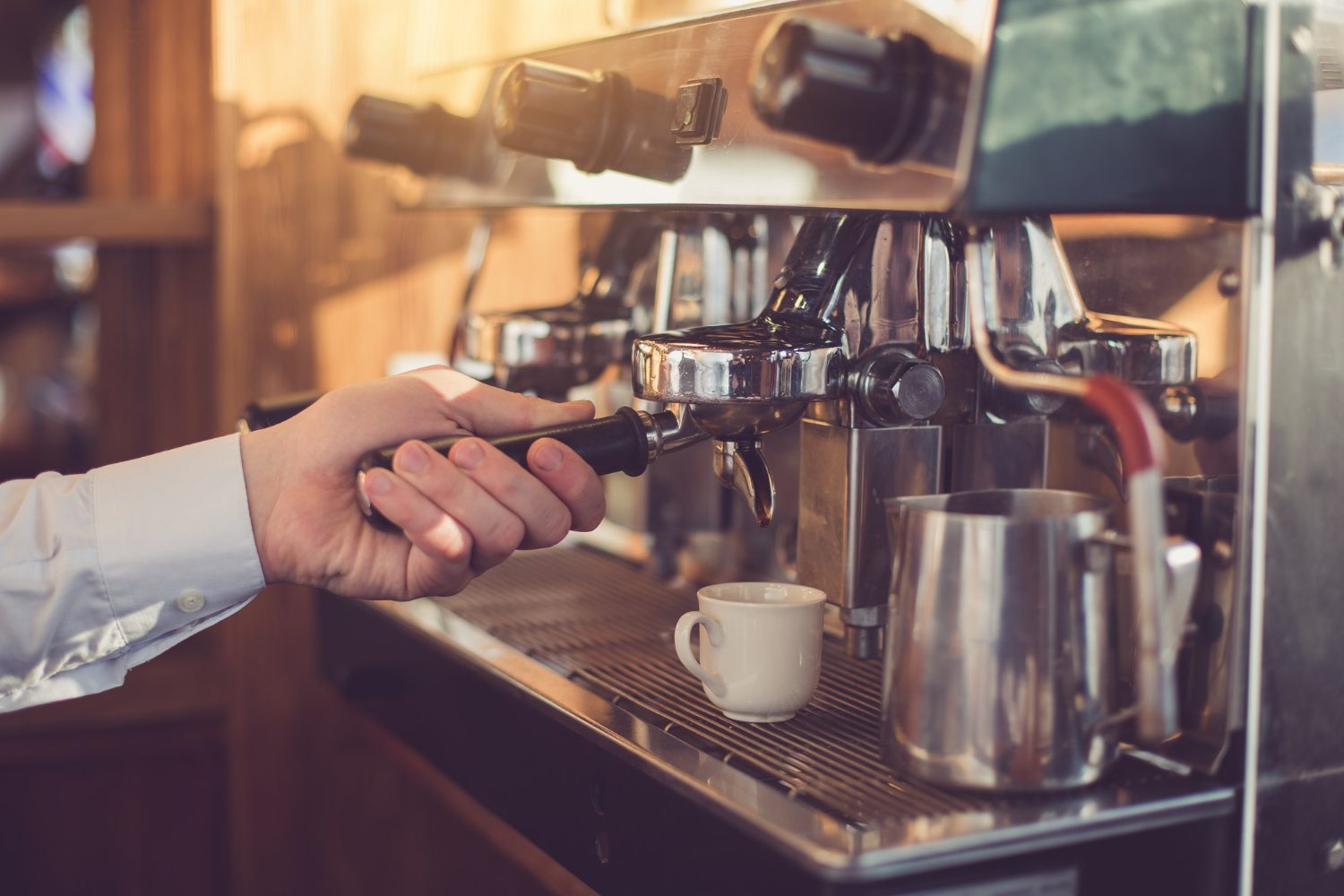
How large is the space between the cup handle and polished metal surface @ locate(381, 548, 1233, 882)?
24 millimetres

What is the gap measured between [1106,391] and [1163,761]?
24 centimetres

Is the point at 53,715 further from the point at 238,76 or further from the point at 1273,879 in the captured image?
the point at 1273,879

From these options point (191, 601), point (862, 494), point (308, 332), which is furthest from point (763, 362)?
point (308, 332)

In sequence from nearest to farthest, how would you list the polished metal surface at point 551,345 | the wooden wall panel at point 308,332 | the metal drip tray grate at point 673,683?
1. the metal drip tray grate at point 673,683
2. the polished metal surface at point 551,345
3. the wooden wall panel at point 308,332

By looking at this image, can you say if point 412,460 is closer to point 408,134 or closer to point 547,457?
point 547,457

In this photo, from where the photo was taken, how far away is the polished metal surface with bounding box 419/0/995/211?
2.10 ft

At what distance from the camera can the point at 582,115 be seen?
95 cm

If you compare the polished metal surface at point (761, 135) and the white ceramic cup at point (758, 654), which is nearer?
the polished metal surface at point (761, 135)

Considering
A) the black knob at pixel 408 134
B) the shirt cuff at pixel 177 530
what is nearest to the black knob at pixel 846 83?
the shirt cuff at pixel 177 530

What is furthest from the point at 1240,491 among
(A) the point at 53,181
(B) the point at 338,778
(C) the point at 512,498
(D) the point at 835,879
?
(A) the point at 53,181

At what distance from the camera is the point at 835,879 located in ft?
1.96

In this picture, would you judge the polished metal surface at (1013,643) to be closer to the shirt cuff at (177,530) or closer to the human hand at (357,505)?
the human hand at (357,505)

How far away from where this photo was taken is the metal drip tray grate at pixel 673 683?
70 centimetres

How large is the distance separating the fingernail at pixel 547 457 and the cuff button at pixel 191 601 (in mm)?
285
